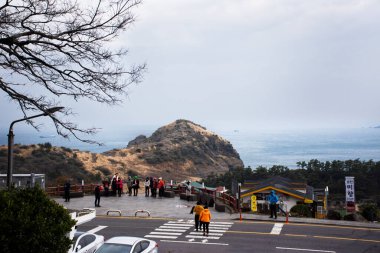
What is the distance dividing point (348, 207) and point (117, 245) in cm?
2186

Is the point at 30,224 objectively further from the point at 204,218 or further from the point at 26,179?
the point at 26,179

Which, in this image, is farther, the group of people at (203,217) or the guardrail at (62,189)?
the guardrail at (62,189)

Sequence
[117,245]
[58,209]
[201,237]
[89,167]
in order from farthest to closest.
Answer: [89,167] < [201,237] < [117,245] < [58,209]

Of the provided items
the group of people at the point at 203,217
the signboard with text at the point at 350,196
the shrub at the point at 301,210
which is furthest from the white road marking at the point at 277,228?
the shrub at the point at 301,210

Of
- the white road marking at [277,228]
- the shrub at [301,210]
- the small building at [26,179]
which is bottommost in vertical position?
the shrub at [301,210]

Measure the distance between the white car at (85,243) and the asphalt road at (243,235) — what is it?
319 cm

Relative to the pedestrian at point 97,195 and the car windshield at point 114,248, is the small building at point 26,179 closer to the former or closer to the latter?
the pedestrian at point 97,195

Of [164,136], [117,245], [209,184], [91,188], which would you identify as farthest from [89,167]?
[117,245]

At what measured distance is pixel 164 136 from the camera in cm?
11212

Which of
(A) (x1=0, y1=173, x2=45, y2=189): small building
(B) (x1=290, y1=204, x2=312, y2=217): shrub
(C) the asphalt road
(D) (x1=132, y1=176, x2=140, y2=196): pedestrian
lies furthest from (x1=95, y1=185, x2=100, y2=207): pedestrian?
(B) (x1=290, y1=204, x2=312, y2=217): shrub

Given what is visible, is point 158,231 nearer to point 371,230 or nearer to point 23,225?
point 371,230

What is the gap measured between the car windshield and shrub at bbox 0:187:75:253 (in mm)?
4569

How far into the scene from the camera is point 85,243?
1697 centimetres

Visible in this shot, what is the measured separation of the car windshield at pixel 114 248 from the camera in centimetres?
1536
